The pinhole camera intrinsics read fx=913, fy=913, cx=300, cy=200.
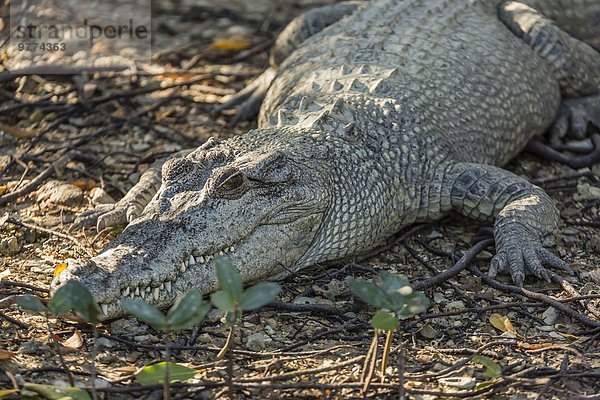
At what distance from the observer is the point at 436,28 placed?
5922mm

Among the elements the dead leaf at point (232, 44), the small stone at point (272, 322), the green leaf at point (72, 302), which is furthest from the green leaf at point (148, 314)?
the dead leaf at point (232, 44)

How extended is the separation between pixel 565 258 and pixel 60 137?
11.2 ft

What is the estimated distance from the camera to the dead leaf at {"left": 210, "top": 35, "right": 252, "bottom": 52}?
24.9ft

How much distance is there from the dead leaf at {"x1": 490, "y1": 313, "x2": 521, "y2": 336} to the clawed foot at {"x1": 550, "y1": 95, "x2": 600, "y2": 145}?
7.46 ft

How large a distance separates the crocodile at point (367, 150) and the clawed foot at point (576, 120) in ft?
0.03

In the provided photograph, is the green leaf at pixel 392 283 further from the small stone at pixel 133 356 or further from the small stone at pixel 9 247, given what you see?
the small stone at pixel 9 247

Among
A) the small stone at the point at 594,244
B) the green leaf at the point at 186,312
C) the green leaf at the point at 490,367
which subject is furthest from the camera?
the small stone at the point at 594,244

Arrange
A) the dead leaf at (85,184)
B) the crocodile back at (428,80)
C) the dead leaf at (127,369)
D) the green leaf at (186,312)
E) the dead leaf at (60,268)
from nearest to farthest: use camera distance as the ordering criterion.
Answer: the green leaf at (186,312), the dead leaf at (127,369), the dead leaf at (60,268), the crocodile back at (428,80), the dead leaf at (85,184)

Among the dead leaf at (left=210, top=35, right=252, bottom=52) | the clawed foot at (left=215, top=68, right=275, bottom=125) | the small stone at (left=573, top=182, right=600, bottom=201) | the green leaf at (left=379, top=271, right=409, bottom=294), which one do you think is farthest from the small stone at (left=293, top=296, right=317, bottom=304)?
the dead leaf at (left=210, top=35, right=252, bottom=52)

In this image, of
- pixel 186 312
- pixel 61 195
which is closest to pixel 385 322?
pixel 186 312

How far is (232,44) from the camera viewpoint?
25.0ft

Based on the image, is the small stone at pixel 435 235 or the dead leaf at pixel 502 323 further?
the small stone at pixel 435 235

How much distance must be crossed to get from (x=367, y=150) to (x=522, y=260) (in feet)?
3.30

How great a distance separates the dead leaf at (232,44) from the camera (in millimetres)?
7594
